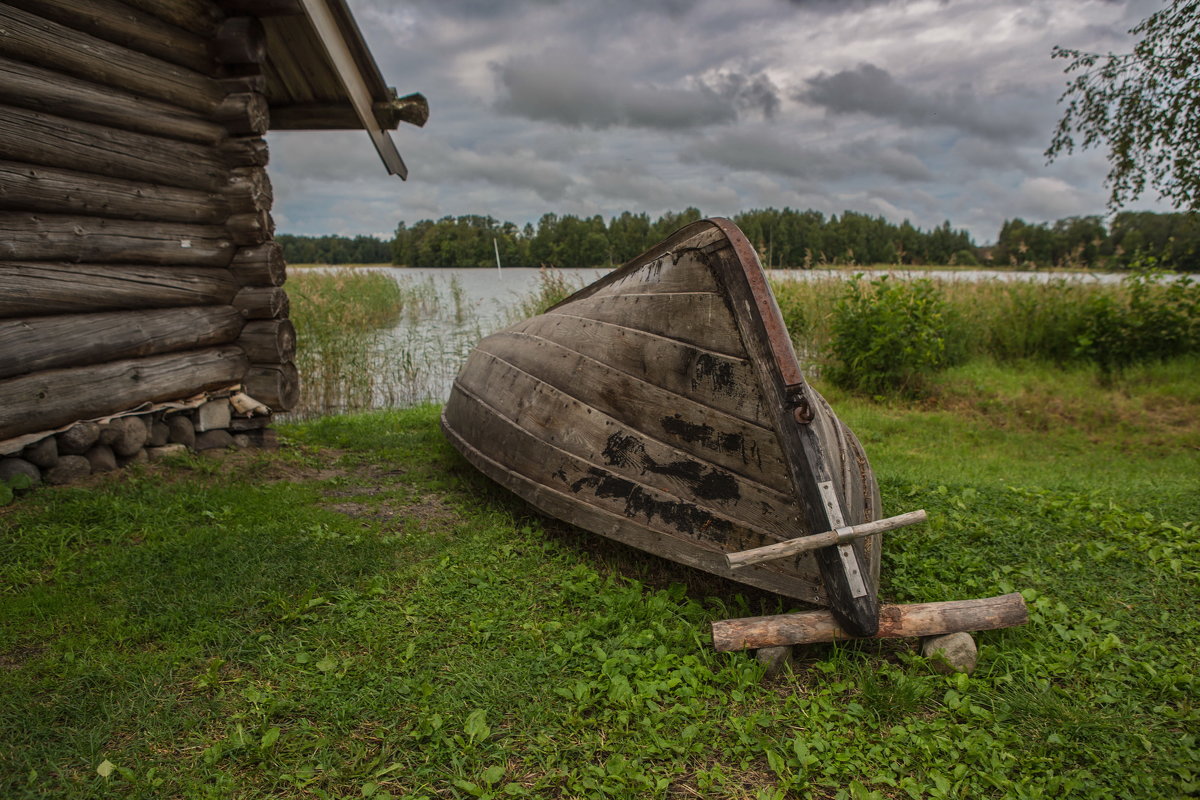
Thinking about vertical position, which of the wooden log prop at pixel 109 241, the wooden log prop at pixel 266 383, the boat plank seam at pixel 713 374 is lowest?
the wooden log prop at pixel 266 383

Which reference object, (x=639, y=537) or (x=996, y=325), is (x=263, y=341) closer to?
(x=639, y=537)

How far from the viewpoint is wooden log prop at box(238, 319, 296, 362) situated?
5978mm

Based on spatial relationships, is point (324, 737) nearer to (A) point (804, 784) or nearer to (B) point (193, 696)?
(B) point (193, 696)

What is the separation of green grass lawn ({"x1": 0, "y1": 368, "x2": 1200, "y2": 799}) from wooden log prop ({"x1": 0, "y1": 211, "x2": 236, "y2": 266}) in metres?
1.56

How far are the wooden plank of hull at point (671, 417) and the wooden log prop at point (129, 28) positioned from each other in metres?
3.85

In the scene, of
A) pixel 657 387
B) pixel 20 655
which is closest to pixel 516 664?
pixel 657 387

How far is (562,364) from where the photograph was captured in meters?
4.08

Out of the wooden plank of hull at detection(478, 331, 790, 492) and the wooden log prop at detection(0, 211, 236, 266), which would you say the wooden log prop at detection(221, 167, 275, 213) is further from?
the wooden plank of hull at detection(478, 331, 790, 492)

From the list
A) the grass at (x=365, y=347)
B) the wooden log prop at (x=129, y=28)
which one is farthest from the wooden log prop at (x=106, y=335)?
the grass at (x=365, y=347)

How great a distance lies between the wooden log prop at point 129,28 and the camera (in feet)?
14.3

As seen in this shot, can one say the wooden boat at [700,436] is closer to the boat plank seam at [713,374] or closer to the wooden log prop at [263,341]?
the boat plank seam at [713,374]

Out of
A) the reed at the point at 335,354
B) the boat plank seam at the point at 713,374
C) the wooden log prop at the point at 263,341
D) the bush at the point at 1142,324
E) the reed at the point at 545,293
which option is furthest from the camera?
the reed at the point at 545,293

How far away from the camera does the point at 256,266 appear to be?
5848 millimetres

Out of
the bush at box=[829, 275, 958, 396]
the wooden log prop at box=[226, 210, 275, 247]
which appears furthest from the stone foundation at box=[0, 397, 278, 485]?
the bush at box=[829, 275, 958, 396]
